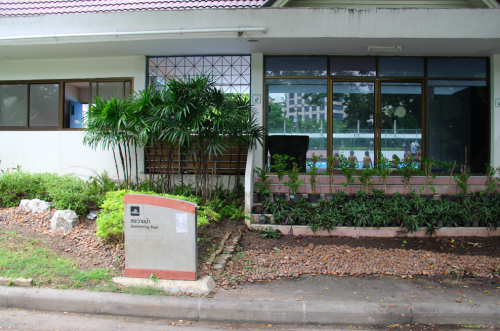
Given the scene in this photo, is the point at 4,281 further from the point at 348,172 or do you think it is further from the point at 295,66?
the point at 295,66

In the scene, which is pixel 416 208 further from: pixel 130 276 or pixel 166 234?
pixel 130 276

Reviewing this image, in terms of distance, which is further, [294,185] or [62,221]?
[294,185]

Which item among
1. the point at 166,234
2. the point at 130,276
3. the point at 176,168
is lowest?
the point at 130,276

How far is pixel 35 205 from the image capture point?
21.1 feet

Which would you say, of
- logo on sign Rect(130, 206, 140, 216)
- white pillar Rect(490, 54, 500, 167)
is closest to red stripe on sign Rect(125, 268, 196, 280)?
logo on sign Rect(130, 206, 140, 216)

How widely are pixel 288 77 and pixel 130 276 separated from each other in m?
6.05

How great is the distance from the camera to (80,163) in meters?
8.62

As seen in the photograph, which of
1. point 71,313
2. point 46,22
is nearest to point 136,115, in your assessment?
point 46,22

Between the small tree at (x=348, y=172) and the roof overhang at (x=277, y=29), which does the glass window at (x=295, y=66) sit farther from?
the small tree at (x=348, y=172)

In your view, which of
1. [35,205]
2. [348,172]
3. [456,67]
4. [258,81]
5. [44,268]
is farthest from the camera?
[456,67]

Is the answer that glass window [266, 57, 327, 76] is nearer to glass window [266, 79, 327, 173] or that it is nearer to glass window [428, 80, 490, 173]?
glass window [266, 79, 327, 173]


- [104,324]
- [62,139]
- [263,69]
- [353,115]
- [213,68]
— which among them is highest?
[213,68]

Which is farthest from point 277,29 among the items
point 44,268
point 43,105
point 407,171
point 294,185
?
point 43,105

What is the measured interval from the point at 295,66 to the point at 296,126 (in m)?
1.50
